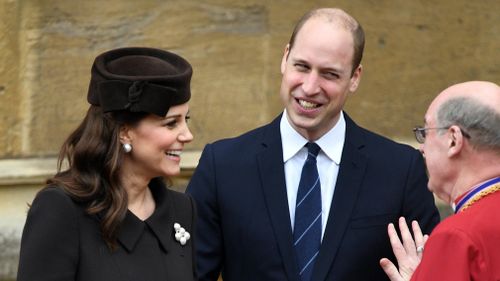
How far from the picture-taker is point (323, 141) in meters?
5.00

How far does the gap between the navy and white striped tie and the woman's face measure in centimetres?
62

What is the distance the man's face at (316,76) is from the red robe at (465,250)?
3.57ft

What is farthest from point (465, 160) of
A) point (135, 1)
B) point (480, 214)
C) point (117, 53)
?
point (135, 1)

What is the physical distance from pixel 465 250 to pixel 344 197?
1.13 metres

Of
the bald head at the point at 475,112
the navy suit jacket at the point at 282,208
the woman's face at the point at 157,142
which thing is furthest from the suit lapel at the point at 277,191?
the bald head at the point at 475,112

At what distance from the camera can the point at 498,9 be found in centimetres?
741

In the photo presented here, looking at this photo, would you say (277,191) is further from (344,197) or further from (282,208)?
(344,197)

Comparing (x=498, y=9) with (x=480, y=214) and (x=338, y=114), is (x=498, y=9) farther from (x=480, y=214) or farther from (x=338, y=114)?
(x=480, y=214)

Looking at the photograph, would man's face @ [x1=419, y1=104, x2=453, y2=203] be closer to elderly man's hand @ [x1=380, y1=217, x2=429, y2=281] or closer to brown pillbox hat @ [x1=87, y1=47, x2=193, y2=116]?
elderly man's hand @ [x1=380, y1=217, x2=429, y2=281]

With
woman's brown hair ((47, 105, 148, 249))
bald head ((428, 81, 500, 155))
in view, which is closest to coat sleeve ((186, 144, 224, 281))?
woman's brown hair ((47, 105, 148, 249))

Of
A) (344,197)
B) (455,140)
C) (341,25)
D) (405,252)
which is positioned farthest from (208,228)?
(455,140)

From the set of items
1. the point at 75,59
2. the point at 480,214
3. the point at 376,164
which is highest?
the point at 480,214

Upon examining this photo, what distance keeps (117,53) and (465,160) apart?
3.89ft

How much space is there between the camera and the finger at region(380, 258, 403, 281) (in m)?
4.51
